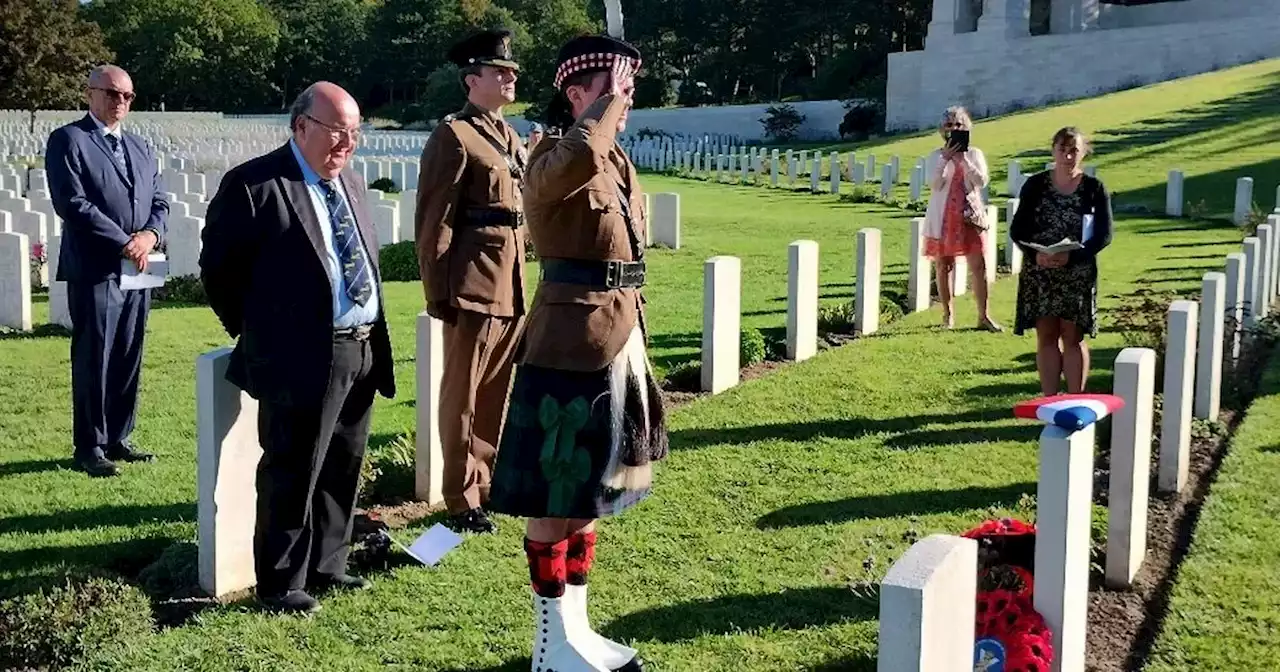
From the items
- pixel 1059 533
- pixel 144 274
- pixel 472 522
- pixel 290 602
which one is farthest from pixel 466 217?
pixel 1059 533

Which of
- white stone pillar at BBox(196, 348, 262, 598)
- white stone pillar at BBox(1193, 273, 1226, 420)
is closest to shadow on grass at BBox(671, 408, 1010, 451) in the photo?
white stone pillar at BBox(1193, 273, 1226, 420)

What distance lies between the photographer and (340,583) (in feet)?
15.3

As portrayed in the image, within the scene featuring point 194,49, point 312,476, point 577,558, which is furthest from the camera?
point 194,49

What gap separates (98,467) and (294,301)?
8.08 feet

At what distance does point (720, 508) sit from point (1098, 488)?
1.78 m

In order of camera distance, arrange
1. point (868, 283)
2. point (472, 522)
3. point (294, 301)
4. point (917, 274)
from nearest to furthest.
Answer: point (294, 301)
point (472, 522)
point (868, 283)
point (917, 274)

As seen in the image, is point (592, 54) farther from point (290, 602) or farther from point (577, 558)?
point (290, 602)

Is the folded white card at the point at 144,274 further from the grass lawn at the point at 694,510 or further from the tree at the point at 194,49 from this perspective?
the tree at the point at 194,49

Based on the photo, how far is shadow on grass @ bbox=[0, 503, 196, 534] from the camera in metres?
5.31

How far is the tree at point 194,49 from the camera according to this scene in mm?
69500

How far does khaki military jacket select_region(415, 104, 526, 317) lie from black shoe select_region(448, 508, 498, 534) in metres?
0.84

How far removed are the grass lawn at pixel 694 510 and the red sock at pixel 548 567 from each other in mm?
448

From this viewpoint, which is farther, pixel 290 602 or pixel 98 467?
pixel 98 467

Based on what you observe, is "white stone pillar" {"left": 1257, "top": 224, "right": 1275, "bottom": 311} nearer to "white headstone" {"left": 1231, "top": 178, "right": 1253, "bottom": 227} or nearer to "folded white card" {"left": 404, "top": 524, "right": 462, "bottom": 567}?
"white headstone" {"left": 1231, "top": 178, "right": 1253, "bottom": 227}
